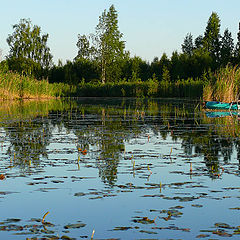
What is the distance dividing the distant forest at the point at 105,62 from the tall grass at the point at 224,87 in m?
33.3

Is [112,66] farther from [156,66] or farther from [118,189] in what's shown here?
[118,189]

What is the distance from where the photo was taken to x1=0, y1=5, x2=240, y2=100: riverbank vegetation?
5378 cm

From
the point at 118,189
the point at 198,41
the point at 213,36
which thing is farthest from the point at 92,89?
the point at 118,189

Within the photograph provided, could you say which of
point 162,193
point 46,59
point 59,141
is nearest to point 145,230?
point 162,193

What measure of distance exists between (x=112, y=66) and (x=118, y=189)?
64.8 m

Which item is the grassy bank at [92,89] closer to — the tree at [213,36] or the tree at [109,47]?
the tree at [109,47]

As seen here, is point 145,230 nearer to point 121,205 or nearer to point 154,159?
point 121,205

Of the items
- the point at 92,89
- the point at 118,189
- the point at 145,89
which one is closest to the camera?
the point at 118,189

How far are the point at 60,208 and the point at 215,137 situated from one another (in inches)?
301

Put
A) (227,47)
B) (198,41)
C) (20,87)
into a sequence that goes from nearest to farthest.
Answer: (20,87)
(227,47)
(198,41)

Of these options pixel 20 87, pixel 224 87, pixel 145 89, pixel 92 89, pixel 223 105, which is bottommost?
pixel 223 105

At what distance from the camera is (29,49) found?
3078 inches

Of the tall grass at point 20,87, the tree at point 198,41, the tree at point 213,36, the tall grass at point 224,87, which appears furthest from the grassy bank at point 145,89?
the tree at point 198,41

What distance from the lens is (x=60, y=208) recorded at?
5176mm
